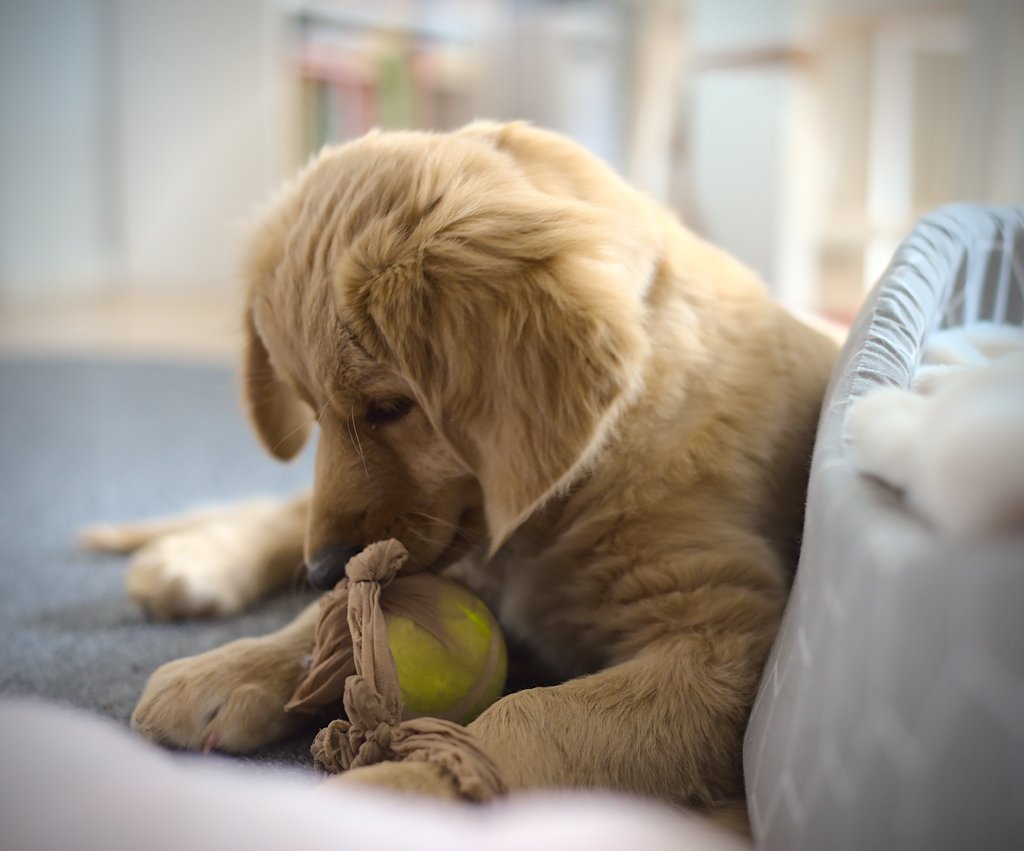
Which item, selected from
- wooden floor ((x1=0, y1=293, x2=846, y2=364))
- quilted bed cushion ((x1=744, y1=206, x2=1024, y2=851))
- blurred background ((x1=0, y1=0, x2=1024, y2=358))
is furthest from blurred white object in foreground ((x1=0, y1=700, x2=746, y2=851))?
blurred background ((x1=0, y1=0, x2=1024, y2=358))

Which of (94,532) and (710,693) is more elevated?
(710,693)

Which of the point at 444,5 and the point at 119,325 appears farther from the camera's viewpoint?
the point at 444,5

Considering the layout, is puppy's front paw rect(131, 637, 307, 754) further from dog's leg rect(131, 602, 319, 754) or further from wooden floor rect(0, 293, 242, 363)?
wooden floor rect(0, 293, 242, 363)

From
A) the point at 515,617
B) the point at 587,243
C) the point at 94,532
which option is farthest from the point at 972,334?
the point at 94,532

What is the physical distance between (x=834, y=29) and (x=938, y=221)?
136 inches

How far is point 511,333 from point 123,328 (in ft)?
14.0

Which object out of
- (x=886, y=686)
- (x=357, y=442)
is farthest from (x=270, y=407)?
(x=886, y=686)

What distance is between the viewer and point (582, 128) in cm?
571

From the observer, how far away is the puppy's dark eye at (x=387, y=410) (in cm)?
112

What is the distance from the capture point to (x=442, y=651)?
1004 millimetres

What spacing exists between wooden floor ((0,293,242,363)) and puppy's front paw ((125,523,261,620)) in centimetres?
183

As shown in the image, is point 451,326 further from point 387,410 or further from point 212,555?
point 212,555

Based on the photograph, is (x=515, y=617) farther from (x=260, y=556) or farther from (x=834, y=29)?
(x=834, y=29)

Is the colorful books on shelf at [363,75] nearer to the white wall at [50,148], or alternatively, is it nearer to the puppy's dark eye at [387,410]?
the white wall at [50,148]
